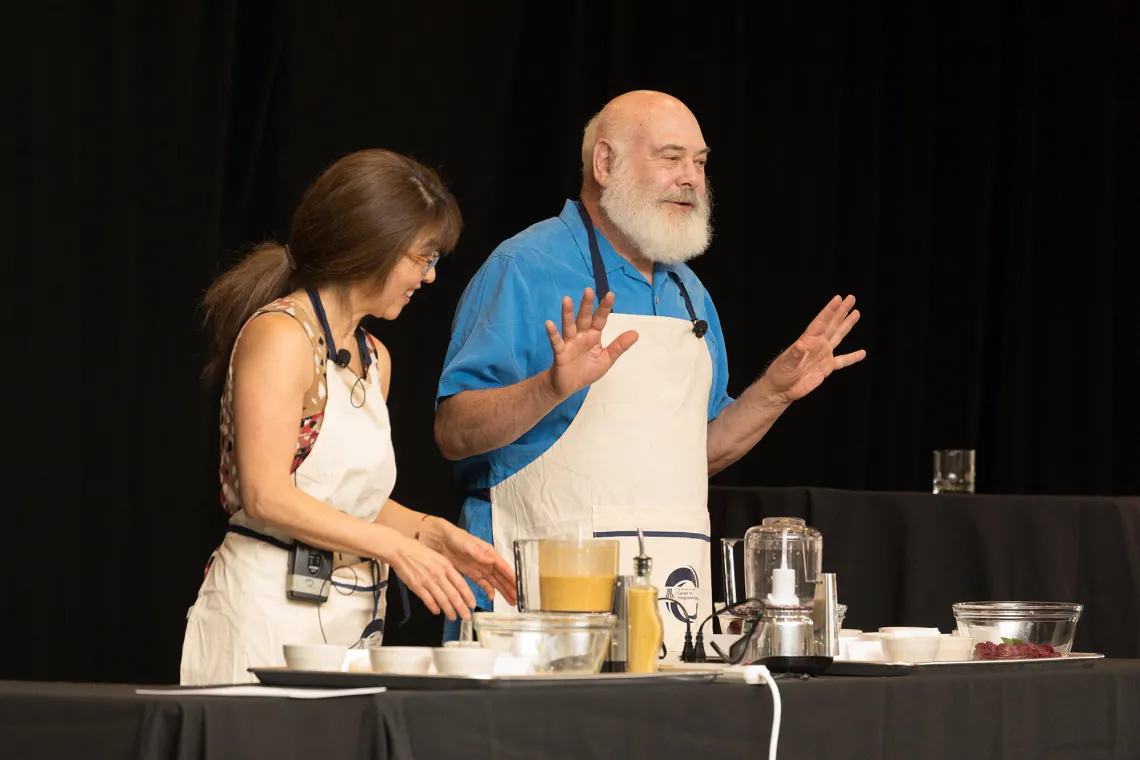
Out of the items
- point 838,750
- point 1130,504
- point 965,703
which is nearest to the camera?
point 838,750

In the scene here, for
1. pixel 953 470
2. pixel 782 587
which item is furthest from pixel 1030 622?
pixel 953 470

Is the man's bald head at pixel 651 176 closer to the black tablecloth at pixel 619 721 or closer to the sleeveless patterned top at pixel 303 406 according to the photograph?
the sleeveless patterned top at pixel 303 406

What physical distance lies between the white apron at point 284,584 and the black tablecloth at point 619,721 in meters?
0.63

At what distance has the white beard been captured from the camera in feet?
9.52

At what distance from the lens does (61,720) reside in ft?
4.28

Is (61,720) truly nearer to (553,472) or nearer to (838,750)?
(838,750)

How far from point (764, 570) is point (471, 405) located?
0.82 metres

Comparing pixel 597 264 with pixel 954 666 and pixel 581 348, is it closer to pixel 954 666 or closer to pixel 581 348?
pixel 581 348

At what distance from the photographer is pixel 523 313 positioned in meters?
2.79

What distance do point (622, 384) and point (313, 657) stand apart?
132 centimetres

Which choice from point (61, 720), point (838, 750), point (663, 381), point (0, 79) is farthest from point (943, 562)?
point (61, 720)

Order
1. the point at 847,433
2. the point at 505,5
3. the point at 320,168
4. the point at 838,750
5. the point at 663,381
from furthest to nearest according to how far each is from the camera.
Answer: the point at 847,433
the point at 505,5
the point at 320,168
the point at 663,381
the point at 838,750

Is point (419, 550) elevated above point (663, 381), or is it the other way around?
point (663, 381)

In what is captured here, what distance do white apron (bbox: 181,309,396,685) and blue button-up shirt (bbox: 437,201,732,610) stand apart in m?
0.56
